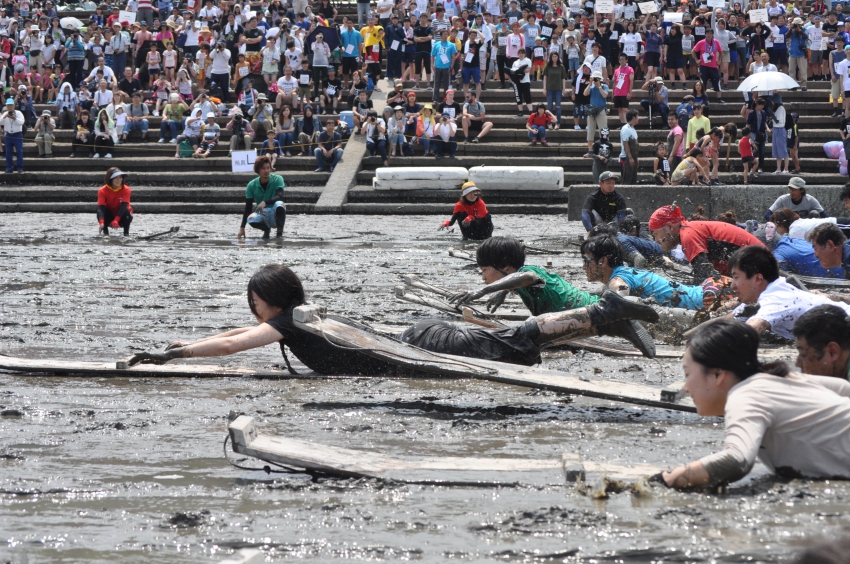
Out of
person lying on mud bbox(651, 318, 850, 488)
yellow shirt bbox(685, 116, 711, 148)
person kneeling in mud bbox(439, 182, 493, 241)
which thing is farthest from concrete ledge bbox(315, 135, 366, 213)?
person lying on mud bbox(651, 318, 850, 488)

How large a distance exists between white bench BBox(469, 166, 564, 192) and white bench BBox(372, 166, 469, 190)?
432mm

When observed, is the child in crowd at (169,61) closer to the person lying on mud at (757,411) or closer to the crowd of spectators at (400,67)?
the crowd of spectators at (400,67)

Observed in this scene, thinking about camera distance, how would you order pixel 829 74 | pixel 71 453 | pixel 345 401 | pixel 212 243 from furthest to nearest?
pixel 829 74
pixel 212 243
pixel 345 401
pixel 71 453

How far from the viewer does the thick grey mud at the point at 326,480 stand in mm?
3867

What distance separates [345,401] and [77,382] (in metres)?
1.82

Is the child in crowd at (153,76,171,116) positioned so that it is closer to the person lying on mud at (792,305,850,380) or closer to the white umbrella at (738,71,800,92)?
the white umbrella at (738,71,800,92)

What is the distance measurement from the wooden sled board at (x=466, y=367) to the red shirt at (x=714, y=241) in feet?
12.1

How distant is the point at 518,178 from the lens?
20.0 m

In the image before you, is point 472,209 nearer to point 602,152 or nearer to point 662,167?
point 602,152

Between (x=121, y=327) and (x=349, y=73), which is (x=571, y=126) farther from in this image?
(x=121, y=327)

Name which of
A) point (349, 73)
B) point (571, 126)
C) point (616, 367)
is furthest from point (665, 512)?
point (349, 73)

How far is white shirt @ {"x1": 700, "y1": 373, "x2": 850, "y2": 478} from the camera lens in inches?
157

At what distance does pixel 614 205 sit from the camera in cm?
1449

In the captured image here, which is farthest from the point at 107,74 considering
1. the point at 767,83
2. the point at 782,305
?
the point at 782,305
